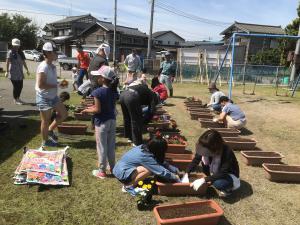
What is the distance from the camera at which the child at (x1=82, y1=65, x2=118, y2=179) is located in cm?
462

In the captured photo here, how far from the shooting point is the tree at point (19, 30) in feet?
162

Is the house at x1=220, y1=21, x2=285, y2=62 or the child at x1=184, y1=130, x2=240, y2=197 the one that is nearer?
the child at x1=184, y1=130, x2=240, y2=197

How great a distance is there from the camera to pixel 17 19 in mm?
51125

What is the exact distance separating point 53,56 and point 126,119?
1.81 meters

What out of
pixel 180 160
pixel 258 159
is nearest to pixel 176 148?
pixel 180 160

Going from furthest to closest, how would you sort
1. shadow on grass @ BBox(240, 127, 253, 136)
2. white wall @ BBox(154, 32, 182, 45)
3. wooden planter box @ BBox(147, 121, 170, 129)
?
white wall @ BBox(154, 32, 182, 45) < shadow on grass @ BBox(240, 127, 253, 136) < wooden planter box @ BBox(147, 121, 170, 129)

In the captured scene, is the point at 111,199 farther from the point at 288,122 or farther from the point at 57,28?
the point at 57,28

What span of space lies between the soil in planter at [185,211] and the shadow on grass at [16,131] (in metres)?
3.00

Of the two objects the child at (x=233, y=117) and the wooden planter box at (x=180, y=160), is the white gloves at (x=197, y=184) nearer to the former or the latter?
the wooden planter box at (x=180, y=160)

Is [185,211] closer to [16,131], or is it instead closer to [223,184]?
[223,184]

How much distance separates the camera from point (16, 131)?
7094mm

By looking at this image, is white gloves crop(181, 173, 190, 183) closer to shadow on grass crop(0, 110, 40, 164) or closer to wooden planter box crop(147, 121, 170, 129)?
shadow on grass crop(0, 110, 40, 164)

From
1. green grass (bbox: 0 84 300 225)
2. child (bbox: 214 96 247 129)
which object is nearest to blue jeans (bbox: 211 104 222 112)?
child (bbox: 214 96 247 129)

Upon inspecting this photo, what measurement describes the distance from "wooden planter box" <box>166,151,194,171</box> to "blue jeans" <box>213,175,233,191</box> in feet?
3.32
